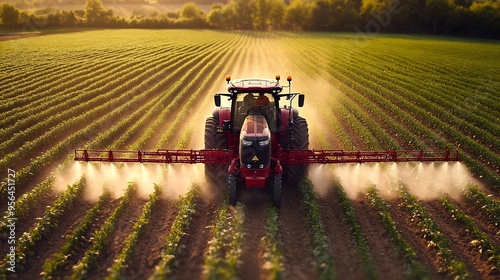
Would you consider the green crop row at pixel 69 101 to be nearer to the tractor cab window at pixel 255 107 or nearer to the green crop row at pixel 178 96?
the green crop row at pixel 178 96

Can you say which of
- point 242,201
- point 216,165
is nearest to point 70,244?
Result: point 242,201

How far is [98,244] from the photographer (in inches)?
296

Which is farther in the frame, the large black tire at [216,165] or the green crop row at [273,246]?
the large black tire at [216,165]

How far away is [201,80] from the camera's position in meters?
26.0

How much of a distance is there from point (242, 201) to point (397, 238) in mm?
3439

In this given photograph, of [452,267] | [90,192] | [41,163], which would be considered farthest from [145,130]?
[452,267]

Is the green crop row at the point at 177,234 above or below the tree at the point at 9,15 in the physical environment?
below

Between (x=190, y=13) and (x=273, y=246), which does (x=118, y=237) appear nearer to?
(x=273, y=246)

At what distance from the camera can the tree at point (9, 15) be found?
71375mm

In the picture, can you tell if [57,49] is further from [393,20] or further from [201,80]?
[393,20]

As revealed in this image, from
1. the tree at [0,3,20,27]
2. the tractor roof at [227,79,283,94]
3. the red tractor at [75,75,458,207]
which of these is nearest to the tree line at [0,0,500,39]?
the tree at [0,3,20,27]

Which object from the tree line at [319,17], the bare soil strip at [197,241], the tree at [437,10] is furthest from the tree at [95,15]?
the bare soil strip at [197,241]

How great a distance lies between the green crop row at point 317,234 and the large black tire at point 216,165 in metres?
1.99

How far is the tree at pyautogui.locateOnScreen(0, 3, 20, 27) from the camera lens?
71375 millimetres
